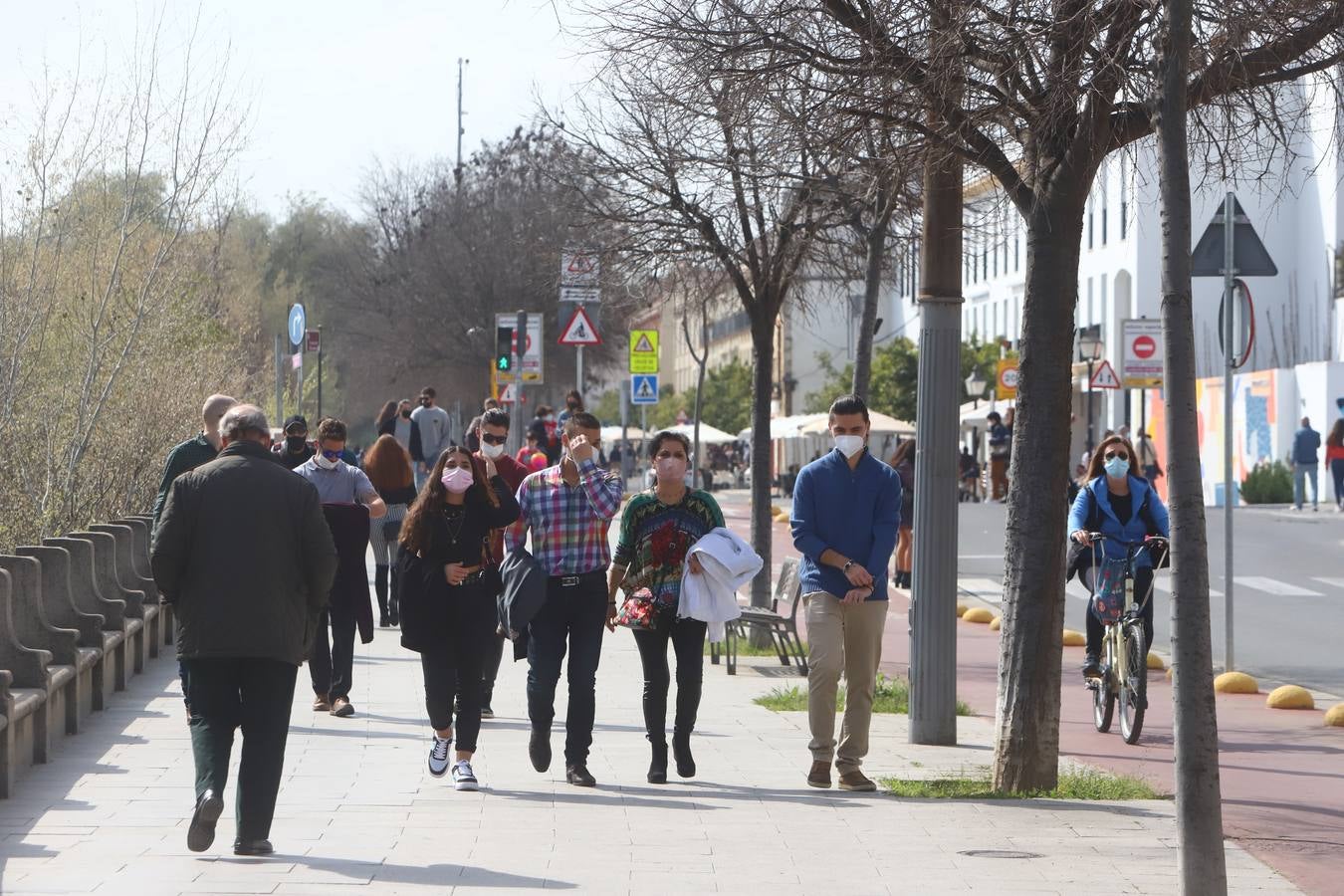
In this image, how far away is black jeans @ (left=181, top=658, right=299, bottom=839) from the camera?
8.15 m

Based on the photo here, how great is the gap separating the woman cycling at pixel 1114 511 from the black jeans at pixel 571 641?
3855 millimetres

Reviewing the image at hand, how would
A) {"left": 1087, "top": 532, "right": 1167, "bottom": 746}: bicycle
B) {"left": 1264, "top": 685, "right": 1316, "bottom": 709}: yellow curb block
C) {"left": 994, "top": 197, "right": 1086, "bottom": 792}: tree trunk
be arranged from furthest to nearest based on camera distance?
{"left": 1264, "top": 685, "right": 1316, "bottom": 709}: yellow curb block
{"left": 1087, "top": 532, "right": 1167, "bottom": 746}: bicycle
{"left": 994, "top": 197, "right": 1086, "bottom": 792}: tree trunk

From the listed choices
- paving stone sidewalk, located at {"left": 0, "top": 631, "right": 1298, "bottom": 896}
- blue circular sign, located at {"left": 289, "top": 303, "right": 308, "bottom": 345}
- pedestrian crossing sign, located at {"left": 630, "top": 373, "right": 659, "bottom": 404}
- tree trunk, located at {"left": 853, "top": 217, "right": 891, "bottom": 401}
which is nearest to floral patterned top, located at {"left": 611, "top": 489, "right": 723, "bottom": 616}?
paving stone sidewalk, located at {"left": 0, "top": 631, "right": 1298, "bottom": 896}

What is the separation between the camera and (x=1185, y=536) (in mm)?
6977

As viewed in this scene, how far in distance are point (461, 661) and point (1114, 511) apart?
4704 mm

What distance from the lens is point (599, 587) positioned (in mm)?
10445

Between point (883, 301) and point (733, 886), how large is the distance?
315 feet

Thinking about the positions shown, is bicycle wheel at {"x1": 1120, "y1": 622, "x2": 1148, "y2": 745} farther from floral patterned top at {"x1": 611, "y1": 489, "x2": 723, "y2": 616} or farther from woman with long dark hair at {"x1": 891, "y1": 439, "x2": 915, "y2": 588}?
woman with long dark hair at {"x1": 891, "y1": 439, "x2": 915, "y2": 588}

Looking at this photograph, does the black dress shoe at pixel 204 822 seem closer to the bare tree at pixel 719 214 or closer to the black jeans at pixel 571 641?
the black jeans at pixel 571 641

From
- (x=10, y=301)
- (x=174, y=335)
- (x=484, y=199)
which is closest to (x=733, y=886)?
(x=10, y=301)

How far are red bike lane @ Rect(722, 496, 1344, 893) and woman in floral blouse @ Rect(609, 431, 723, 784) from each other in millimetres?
2359

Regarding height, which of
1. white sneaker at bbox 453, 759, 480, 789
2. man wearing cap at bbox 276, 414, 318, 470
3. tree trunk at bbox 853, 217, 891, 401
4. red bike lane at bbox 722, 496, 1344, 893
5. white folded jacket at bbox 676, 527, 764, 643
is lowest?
red bike lane at bbox 722, 496, 1344, 893

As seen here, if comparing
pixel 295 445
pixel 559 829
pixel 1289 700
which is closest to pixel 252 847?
pixel 559 829

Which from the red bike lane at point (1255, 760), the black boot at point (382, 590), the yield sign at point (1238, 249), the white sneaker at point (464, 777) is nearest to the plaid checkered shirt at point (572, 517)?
the white sneaker at point (464, 777)
